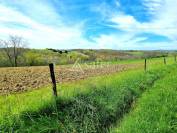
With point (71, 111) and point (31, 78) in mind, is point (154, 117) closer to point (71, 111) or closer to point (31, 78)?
point (71, 111)

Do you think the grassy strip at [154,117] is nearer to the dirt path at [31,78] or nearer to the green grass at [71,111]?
the green grass at [71,111]

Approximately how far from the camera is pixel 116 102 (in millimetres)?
11156

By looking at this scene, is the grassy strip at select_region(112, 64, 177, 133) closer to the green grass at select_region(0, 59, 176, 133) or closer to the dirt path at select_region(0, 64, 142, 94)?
the green grass at select_region(0, 59, 176, 133)

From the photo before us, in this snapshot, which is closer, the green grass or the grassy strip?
the green grass

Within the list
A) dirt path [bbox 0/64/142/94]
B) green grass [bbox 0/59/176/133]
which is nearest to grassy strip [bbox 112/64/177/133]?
green grass [bbox 0/59/176/133]

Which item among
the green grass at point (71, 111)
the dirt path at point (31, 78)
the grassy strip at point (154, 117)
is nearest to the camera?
the green grass at point (71, 111)

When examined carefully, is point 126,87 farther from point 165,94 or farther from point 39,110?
point 39,110

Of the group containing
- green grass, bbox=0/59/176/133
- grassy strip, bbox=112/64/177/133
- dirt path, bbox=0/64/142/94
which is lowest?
dirt path, bbox=0/64/142/94

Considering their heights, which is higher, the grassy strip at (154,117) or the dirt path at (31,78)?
the grassy strip at (154,117)

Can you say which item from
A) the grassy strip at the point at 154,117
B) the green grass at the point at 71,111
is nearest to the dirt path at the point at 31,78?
the green grass at the point at 71,111

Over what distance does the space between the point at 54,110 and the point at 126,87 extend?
5780 mm

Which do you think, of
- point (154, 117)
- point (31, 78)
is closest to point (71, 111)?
point (154, 117)

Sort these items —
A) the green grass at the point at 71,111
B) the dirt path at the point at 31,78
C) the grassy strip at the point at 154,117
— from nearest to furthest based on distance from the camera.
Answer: the green grass at the point at 71,111 → the grassy strip at the point at 154,117 → the dirt path at the point at 31,78

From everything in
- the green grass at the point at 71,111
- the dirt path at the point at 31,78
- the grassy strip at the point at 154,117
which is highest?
the green grass at the point at 71,111
